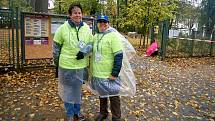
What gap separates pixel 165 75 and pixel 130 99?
3.95 metres

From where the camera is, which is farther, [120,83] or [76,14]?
[120,83]

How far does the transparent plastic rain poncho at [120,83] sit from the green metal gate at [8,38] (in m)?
4.56

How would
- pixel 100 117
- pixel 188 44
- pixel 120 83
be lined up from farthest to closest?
pixel 188 44
pixel 100 117
pixel 120 83

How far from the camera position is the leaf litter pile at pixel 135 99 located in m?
5.88

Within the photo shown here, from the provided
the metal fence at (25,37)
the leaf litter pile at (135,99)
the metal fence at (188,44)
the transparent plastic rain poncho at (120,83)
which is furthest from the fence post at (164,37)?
the transparent plastic rain poncho at (120,83)

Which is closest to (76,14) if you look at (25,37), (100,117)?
(100,117)

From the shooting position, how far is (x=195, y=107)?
679 cm

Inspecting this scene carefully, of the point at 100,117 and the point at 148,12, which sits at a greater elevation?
the point at 148,12

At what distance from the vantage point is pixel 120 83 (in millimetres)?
5129

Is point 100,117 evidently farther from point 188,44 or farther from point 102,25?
point 188,44

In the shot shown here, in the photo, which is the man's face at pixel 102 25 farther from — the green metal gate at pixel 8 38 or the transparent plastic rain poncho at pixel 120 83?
the green metal gate at pixel 8 38

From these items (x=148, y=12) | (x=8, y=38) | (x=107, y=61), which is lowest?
(x=107, y=61)

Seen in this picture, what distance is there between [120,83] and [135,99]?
209 centimetres

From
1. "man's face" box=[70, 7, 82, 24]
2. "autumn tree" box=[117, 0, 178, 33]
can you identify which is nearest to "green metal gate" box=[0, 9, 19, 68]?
"man's face" box=[70, 7, 82, 24]
